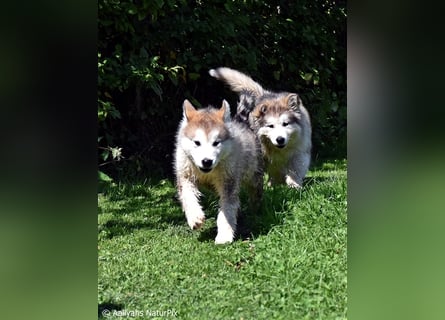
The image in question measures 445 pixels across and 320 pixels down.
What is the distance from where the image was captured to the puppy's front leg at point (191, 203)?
467 cm

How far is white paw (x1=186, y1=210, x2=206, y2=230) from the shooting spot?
15.3 ft

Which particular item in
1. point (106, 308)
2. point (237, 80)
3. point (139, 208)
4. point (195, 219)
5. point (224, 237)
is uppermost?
point (237, 80)

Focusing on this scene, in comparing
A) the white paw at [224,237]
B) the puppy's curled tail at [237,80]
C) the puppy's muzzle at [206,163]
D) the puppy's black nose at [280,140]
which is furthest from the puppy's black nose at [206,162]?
the puppy's curled tail at [237,80]

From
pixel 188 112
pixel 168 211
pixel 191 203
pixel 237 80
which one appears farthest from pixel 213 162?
pixel 237 80

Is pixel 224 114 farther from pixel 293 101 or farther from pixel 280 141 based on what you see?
pixel 293 101

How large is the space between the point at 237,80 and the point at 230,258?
234cm

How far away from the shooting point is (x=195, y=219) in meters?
4.66

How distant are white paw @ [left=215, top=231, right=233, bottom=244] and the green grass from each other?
0.26 feet

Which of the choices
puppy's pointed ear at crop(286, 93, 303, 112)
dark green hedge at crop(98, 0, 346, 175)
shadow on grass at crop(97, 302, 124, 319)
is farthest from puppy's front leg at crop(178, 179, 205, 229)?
puppy's pointed ear at crop(286, 93, 303, 112)

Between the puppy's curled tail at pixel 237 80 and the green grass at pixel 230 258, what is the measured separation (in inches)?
46.1

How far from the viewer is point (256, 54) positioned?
254 inches
